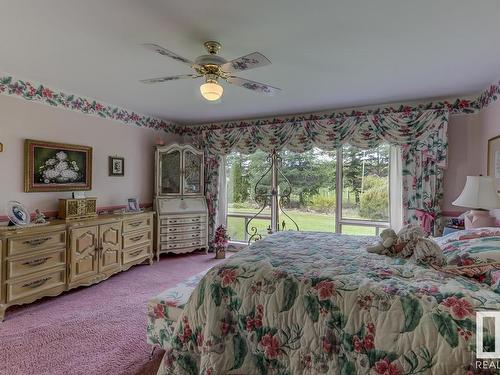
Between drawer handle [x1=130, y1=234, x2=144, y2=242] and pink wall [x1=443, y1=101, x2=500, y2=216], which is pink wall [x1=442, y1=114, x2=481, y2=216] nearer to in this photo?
pink wall [x1=443, y1=101, x2=500, y2=216]

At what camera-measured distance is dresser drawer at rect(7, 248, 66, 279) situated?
2543 mm

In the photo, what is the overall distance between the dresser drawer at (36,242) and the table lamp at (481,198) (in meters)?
3.82

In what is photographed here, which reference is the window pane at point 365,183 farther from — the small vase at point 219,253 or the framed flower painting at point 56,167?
the framed flower painting at point 56,167

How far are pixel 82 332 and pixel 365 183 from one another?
377 cm

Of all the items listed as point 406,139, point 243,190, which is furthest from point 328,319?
point 243,190

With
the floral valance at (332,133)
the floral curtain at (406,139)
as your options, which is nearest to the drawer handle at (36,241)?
the floral valance at (332,133)

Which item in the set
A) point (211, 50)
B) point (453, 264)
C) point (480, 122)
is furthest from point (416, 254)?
point (480, 122)

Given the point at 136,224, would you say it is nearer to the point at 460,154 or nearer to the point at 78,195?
the point at 78,195

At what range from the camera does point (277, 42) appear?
83.4 inches

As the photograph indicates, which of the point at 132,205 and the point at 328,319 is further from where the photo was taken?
the point at 132,205

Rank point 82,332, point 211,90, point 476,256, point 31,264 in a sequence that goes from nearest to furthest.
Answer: point 476,256
point 211,90
point 82,332
point 31,264

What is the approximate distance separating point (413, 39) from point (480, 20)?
0.38m

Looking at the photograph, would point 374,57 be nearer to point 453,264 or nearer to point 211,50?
point 211,50

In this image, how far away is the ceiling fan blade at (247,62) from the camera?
180 cm
